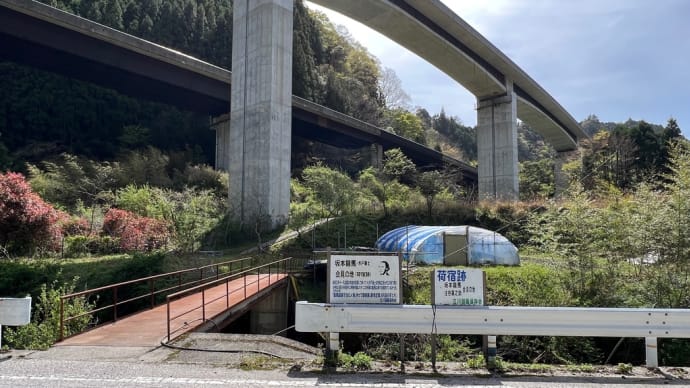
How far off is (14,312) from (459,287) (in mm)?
6536

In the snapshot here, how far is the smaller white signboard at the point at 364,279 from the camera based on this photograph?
250 inches

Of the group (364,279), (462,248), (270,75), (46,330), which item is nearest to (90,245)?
(270,75)

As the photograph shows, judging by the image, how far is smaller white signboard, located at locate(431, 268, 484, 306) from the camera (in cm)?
625

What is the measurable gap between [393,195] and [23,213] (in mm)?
28145

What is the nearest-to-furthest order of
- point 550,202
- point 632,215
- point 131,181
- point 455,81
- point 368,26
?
point 632,215 < point 550,202 < point 368,26 < point 131,181 < point 455,81

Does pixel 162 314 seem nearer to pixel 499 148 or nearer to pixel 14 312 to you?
pixel 14 312

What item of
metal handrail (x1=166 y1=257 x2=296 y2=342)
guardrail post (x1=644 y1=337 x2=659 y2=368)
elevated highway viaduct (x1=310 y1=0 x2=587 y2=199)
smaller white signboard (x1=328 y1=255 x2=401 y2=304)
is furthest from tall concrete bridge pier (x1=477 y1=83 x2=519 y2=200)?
smaller white signboard (x1=328 y1=255 x2=401 y2=304)

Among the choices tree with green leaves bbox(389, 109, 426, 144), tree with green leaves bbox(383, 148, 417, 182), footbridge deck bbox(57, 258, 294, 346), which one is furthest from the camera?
tree with green leaves bbox(389, 109, 426, 144)

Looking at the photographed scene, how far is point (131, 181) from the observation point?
122 feet

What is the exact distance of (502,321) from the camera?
5977 mm

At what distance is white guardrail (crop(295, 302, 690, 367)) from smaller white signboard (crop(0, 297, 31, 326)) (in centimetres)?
413

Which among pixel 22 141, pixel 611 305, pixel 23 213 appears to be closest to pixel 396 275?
pixel 611 305

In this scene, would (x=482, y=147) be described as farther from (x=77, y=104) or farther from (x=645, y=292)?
(x=77, y=104)

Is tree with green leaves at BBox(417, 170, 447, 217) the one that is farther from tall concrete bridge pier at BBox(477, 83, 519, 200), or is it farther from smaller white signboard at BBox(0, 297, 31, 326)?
smaller white signboard at BBox(0, 297, 31, 326)
